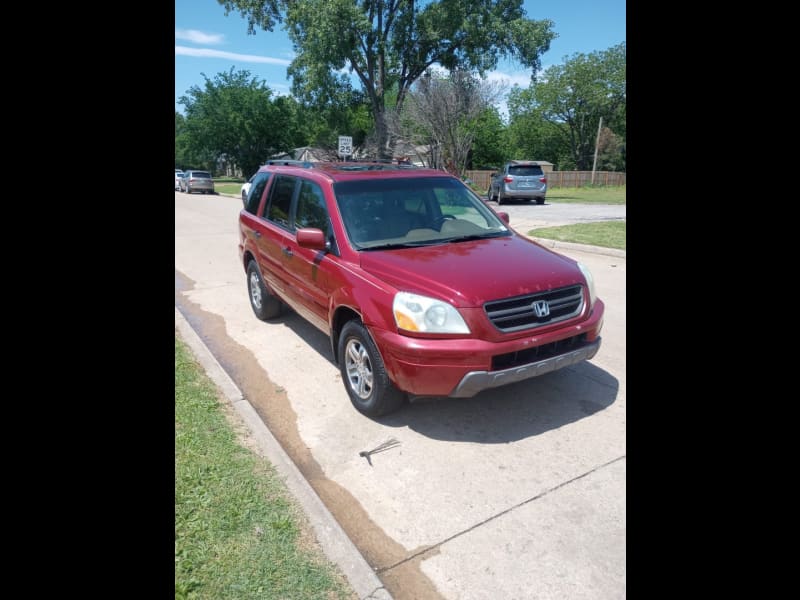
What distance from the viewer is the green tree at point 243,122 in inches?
2026

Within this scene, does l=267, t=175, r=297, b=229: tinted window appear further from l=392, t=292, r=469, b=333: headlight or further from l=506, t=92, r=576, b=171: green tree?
l=506, t=92, r=576, b=171: green tree

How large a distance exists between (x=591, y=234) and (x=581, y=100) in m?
53.9

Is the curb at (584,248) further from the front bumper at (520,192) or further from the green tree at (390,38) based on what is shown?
the green tree at (390,38)

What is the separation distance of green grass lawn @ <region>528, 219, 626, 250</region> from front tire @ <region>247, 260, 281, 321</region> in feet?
21.8

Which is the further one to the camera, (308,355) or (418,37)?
(418,37)

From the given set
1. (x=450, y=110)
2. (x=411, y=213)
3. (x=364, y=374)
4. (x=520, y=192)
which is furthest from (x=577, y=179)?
(x=364, y=374)

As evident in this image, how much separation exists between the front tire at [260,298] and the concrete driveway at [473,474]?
1.05 meters

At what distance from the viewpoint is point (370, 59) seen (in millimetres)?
26703

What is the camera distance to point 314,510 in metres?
2.91

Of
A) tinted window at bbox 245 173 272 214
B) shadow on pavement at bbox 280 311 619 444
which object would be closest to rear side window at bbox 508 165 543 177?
tinted window at bbox 245 173 272 214
